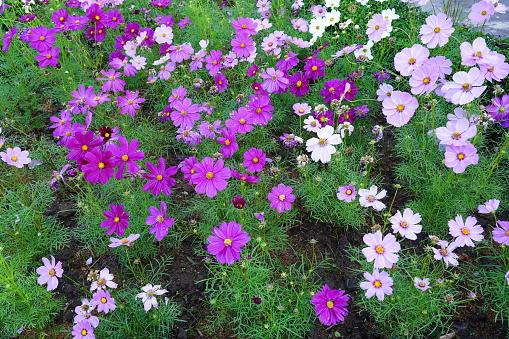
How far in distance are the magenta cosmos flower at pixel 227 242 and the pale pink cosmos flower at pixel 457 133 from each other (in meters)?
0.98

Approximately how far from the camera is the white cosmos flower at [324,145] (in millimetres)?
1954

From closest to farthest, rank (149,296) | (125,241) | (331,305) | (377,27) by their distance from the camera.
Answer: (331,305)
(149,296)
(125,241)
(377,27)

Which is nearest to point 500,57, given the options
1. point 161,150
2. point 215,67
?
point 215,67

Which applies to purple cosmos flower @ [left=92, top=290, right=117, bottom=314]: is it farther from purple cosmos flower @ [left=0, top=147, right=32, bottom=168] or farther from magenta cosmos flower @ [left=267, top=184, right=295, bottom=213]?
purple cosmos flower @ [left=0, top=147, right=32, bottom=168]

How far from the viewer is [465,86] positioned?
178cm

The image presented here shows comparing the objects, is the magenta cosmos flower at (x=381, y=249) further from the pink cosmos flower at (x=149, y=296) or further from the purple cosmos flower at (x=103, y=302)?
the purple cosmos flower at (x=103, y=302)

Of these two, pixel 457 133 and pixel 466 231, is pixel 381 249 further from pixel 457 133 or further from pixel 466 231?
pixel 457 133

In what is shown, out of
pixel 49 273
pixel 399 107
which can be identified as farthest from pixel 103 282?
pixel 399 107

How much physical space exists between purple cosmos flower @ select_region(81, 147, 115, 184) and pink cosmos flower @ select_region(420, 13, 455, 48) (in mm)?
1721

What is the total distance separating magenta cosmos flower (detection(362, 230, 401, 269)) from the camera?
5.15 feet

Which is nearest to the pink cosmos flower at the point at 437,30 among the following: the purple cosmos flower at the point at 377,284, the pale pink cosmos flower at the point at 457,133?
the pale pink cosmos flower at the point at 457,133

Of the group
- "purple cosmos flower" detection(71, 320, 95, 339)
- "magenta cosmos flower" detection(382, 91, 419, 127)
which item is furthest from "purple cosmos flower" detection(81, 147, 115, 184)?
"magenta cosmos flower" detection(382, 91, 419, 127)

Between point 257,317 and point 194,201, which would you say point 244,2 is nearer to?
point 194,201

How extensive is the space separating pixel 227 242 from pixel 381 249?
0.61 m
